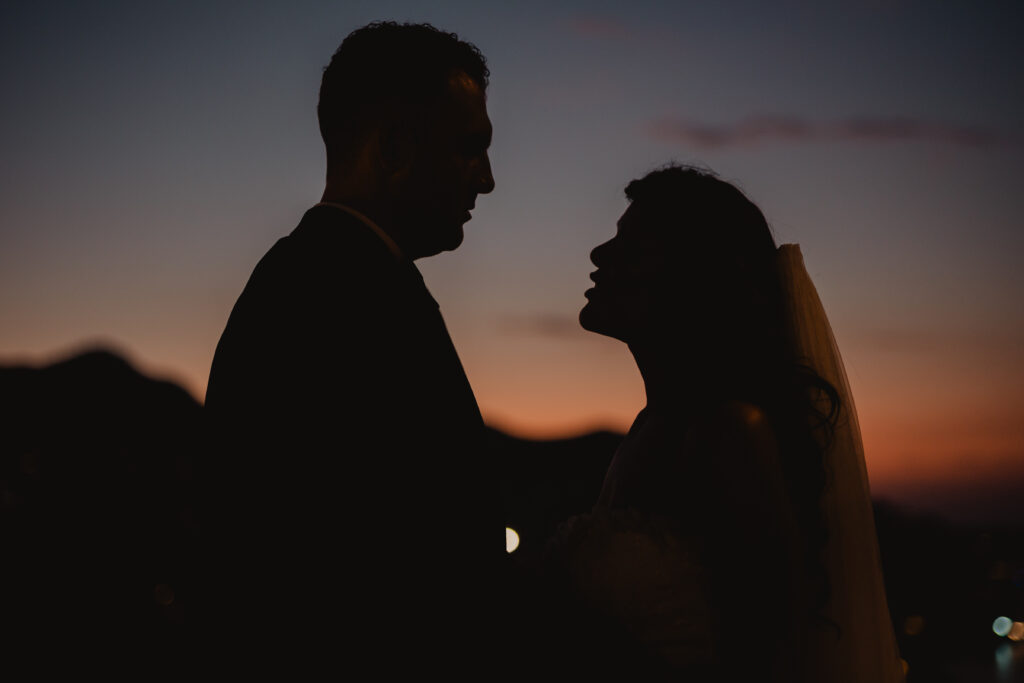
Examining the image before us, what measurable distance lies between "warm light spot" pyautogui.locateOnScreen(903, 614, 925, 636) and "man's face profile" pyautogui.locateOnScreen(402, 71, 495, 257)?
25856mm

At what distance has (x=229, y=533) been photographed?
211 centimetres

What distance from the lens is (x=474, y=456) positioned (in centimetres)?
212

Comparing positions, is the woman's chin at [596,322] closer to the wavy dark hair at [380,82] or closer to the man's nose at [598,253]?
the man's nose at [598,253]

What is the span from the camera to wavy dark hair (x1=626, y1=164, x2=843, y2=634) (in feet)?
11.3

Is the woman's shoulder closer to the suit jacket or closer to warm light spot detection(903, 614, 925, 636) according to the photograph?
the suit jacket

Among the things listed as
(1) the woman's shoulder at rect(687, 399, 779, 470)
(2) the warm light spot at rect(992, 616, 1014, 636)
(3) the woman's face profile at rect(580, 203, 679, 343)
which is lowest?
(2) the warm light spot at rect(992, 616, 1014, 636)

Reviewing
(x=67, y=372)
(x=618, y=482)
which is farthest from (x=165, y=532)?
(x=618, y=482)

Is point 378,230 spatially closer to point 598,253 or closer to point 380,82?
point 380,82

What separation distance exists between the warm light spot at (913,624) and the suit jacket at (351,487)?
26.1m

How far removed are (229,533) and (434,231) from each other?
0.98m

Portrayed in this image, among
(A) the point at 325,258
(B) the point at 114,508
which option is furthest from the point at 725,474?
(B) the point at 114,508

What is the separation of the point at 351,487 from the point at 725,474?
157 cm

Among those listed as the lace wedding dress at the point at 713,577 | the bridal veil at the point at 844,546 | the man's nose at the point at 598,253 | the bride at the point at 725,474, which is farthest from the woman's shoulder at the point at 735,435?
the man's nose at the point at 598,253

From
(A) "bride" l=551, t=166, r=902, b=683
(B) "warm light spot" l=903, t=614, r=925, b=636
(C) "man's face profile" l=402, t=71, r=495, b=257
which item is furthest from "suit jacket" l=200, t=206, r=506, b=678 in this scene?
(B) "warm light spot" l=903, t=614, r=925, b=636
